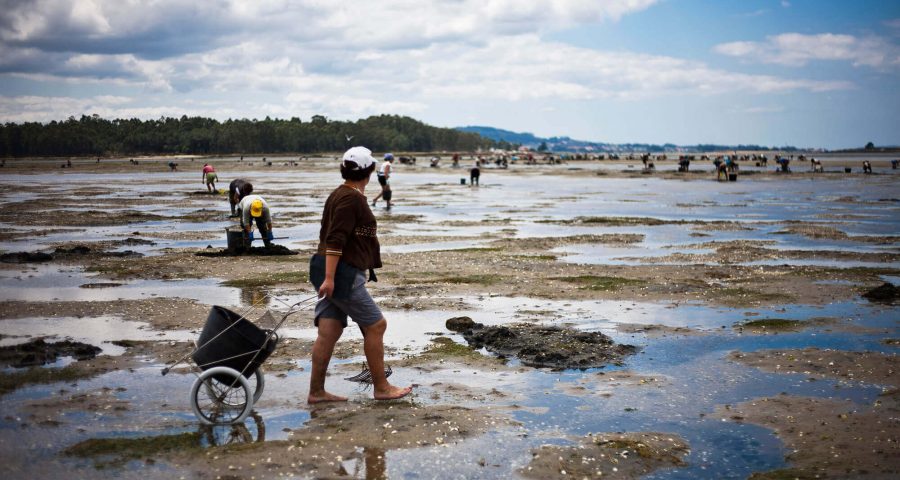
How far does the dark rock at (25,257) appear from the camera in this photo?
18688mm

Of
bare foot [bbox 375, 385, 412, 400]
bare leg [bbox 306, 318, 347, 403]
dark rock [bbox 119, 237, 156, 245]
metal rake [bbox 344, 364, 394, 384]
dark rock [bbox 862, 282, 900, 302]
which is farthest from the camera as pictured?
dark rock [bbox 119, 237, 156, 245]

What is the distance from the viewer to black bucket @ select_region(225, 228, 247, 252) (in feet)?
64.8

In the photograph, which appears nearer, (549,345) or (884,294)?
(549,345)

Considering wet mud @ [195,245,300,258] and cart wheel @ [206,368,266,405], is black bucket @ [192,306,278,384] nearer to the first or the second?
cart wheel @ [206,368,266,405]

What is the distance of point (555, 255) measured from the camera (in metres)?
20.5

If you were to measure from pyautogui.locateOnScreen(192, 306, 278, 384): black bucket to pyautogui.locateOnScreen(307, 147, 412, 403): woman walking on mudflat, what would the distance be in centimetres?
65

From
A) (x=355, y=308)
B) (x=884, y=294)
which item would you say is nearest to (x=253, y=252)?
(x=355, y=308)

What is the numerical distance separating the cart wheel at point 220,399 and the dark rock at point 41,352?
8.85 ft

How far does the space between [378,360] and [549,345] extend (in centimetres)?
319

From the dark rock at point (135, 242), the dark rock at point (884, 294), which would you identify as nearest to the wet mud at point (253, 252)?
the dark rock at point (135, 242)

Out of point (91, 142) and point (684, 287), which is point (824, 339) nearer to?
point (684, 287)

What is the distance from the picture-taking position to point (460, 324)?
453 inches

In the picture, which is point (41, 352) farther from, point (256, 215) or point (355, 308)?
point (256, 215)

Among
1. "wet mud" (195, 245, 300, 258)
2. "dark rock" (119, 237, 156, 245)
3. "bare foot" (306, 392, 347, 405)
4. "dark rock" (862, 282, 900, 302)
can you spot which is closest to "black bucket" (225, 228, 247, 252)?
"wet mud" (195, 245, 300, 258)
